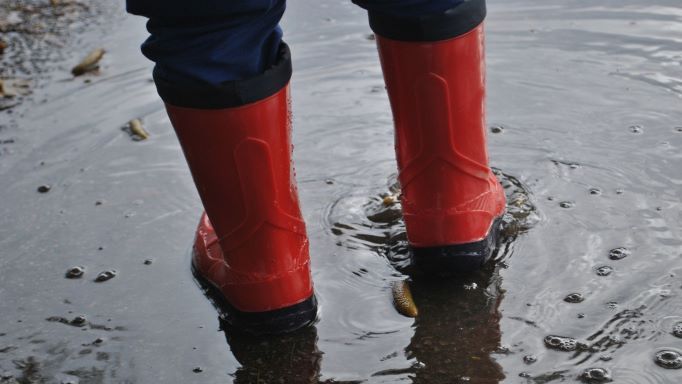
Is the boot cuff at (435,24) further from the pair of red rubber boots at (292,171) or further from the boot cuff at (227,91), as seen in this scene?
the boot cuff at (227,91)

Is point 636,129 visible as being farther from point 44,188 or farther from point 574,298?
point 44,188

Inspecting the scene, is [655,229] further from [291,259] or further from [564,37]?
[564,37]

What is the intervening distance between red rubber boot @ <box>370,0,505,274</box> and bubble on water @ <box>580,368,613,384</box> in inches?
13.6

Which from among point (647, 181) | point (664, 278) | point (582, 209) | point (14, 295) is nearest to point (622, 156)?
point (647, 181)

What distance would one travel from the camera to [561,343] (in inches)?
60.1

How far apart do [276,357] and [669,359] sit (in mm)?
637

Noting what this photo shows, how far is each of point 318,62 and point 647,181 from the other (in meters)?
1.15

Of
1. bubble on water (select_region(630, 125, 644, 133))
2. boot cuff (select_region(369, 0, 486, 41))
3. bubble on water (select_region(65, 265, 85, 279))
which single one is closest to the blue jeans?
boot cuff (select_region(369, 0, 486, 41))

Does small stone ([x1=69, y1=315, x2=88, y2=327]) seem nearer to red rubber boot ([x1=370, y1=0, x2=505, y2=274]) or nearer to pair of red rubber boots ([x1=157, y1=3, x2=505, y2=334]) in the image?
pair of red rubber boots ([x1=157, y1=3, x2=505, y2=334])

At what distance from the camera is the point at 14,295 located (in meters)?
1.83

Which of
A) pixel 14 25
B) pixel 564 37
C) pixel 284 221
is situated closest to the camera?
pixel 284 221

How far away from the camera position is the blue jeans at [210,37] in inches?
54.7

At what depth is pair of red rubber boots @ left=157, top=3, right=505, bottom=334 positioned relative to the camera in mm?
1527

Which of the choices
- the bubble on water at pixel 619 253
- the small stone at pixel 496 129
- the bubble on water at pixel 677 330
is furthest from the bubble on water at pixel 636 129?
the bubble on water at pixel 677 330
